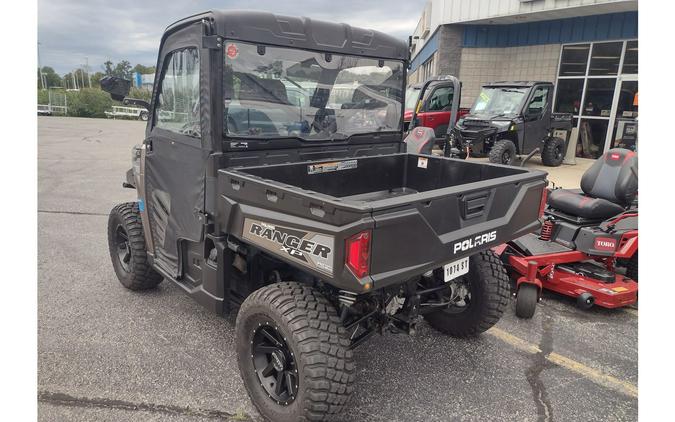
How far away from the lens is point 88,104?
119 ft

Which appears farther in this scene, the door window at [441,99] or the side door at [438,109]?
the door window at [441,99]

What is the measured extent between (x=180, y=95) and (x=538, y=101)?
425 inches

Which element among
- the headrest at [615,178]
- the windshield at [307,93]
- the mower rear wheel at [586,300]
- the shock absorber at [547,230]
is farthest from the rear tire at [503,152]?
the windshield at [307,93]

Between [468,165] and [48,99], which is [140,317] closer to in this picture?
[468,165]

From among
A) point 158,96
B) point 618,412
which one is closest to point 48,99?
point 158,96

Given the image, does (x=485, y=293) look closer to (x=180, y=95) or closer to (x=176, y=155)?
(x=176, y=155)

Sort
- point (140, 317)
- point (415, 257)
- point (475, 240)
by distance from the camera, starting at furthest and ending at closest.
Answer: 1. point (140, 317)
2. point (475, 240)
3. point (415, 257)

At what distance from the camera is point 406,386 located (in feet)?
10.0

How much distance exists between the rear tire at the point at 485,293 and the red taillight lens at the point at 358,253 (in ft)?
5.09

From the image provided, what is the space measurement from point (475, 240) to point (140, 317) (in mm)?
2810

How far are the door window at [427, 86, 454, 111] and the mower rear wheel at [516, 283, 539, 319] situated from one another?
9.75 meters

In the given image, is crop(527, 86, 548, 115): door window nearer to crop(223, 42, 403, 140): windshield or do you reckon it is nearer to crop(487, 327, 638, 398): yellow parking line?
crop(223, 42, 403, 140): windshield

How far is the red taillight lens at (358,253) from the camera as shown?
6.87 feet

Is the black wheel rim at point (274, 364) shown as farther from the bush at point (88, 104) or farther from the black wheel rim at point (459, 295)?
the bush at point (88, 104)
